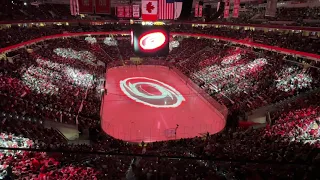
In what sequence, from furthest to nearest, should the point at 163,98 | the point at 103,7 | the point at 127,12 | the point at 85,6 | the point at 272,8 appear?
the point at 127,12, the point at 163,98, the point at 103,7, the point at 85,6, the point at 272,8

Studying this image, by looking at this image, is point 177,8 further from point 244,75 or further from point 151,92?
point 244,75

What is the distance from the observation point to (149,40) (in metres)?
18.2

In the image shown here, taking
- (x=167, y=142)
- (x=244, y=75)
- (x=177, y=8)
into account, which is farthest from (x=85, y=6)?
(x=244, y=75)

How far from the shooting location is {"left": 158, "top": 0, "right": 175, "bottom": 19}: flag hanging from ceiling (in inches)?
757

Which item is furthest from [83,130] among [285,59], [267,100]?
[285,59]

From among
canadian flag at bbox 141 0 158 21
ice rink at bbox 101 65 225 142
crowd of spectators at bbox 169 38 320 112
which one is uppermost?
canadian flag at bbox 141 0 158 21

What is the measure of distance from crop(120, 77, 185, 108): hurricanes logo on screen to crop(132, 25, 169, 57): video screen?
213 inches

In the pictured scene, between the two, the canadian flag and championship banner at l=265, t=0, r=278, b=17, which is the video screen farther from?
championship banner at l=265, t=0, r=278, b=17

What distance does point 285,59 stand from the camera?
995 inches

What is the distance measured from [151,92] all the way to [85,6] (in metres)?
9.89

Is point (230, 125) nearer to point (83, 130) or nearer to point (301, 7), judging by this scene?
point (83, 130)

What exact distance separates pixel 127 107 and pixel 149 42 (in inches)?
239

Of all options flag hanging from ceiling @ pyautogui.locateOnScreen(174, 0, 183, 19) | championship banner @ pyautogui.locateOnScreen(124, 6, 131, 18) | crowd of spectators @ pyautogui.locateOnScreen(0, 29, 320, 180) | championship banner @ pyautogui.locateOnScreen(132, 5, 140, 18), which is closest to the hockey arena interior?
crowd of spectators @ pyautogui.locateOnScreen(0, 29, 320, 180)

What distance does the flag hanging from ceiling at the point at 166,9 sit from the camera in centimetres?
1922
